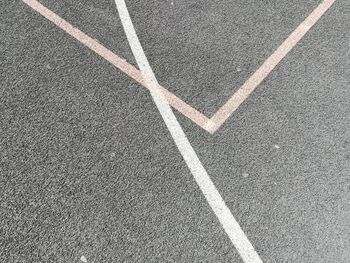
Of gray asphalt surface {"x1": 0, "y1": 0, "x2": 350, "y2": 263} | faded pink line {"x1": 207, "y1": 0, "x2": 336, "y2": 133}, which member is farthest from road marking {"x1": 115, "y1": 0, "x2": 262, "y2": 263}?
faded pink line {"x1": 207, "y1": 0, "x2": 336, "y2": 133}

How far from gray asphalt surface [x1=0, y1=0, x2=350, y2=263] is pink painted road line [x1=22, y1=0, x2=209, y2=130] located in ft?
0.26

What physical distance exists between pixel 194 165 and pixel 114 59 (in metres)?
1.66

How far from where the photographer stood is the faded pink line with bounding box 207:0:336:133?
490 centimetres

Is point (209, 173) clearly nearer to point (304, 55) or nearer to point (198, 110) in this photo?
point (198, 110)

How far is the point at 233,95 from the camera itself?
5.11 meters

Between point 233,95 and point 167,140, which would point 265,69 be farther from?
point 167,140

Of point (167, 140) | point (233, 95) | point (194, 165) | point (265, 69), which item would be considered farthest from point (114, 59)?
point (265, 69)

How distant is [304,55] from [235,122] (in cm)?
152

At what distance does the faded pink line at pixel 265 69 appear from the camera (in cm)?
490

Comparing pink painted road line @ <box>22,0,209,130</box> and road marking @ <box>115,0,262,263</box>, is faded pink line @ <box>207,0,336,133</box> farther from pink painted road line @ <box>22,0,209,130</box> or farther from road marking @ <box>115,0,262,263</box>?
road marking @ <box>115,0,262,263</box>

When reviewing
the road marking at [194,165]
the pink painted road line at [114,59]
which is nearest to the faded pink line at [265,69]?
the pink painted road line at [114,59]

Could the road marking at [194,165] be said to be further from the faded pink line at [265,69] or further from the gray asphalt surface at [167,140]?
the faded pink line at [265,69]

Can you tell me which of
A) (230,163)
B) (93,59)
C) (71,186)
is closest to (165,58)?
(93,59)

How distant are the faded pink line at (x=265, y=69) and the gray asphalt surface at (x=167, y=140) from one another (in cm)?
7
